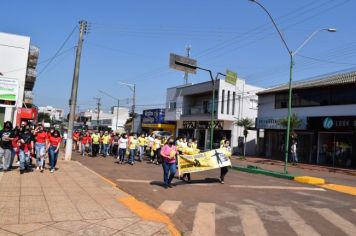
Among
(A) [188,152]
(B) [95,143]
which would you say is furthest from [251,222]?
(B) [95,143]

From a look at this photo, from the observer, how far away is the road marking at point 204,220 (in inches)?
317

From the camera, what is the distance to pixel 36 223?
743cm

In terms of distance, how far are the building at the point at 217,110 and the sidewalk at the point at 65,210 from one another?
1250 inches

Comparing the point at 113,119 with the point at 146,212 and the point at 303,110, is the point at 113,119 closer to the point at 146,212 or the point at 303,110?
the point at 303,110

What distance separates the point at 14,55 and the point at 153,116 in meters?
19.3

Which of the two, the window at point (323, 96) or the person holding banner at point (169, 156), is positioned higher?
the window at point (323, 96)

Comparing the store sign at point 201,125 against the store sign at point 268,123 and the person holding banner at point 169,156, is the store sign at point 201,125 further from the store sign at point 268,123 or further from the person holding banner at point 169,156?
the person holding banner at point 169,156

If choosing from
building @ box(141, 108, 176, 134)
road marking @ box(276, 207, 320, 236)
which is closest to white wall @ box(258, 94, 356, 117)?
building @ box(141, 108, 176, 134)

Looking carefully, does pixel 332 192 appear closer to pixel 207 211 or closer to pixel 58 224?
pixel 207 211

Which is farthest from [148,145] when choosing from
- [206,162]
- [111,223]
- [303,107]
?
[111,223]

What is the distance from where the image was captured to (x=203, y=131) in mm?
48781

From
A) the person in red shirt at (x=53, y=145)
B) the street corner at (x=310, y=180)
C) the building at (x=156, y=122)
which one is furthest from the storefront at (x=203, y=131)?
the person in red shirt at (x=53, y=145)

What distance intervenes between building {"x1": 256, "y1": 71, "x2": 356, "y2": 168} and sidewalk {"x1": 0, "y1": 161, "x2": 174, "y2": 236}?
2143cm

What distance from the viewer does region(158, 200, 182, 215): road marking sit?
9976mm
